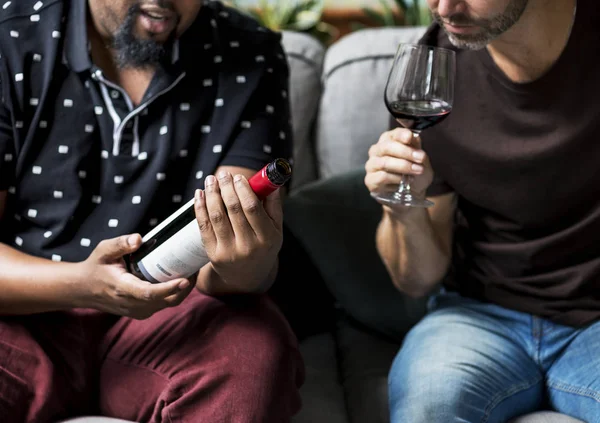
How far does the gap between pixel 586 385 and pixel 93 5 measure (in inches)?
44.1

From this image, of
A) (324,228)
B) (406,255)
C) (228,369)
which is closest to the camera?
(228,369)

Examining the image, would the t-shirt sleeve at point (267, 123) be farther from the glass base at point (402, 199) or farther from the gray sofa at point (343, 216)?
the gray sofa at point (343, 216)

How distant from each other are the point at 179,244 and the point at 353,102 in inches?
33.8

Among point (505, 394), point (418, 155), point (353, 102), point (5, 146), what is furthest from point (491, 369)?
point (5, 146)

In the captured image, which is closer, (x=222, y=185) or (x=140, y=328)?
(x=222, y=185)

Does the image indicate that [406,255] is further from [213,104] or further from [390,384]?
[213,104]

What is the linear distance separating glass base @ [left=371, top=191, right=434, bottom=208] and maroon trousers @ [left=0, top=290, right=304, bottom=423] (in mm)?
286

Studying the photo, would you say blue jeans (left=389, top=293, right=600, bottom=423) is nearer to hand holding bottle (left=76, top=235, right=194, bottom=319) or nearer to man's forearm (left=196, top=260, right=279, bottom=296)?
man's forearm (left=196, top=260, right=279, bottom=296)

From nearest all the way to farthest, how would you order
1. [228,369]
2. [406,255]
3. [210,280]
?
[228,369] → [210,280] → [406,255]

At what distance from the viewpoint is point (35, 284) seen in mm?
1262

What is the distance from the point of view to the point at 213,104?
1.42 m

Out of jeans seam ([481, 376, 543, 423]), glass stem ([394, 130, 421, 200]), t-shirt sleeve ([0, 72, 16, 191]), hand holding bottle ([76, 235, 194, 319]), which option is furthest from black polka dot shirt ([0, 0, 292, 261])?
jeans seam ([481, 376, 543, 423])

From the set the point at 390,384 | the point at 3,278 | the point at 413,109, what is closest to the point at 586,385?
the point at 390,384

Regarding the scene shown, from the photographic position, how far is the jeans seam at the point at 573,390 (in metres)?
1.27
